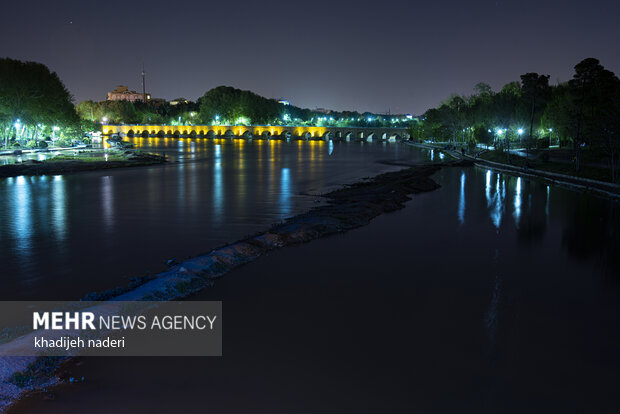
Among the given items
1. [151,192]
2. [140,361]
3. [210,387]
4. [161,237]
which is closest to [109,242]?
[161,237]

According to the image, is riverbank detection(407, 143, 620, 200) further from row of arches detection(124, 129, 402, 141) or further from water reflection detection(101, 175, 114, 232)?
row of arches detection(124, 129, 402, 141)

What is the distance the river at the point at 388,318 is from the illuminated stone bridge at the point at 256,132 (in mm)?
133927

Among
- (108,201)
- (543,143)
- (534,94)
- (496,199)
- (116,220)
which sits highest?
(534,94)

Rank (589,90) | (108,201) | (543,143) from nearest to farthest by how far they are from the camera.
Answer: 1. (108,201)
2. (589,90)
3. (543,143)

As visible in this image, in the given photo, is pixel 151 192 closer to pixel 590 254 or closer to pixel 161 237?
pixel 161 237

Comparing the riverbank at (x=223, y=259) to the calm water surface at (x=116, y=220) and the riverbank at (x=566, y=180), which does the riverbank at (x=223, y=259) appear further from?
the riverbank at (x=566, y=180)

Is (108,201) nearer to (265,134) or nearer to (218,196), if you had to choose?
(218,196)

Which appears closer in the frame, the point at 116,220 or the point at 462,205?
the point at 116,220

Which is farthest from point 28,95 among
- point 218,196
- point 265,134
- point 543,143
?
point 265,134

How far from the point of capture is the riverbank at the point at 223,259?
7.25 m

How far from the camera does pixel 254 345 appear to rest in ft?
29.1

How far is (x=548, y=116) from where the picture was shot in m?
57.0

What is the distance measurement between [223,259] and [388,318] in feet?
17.2

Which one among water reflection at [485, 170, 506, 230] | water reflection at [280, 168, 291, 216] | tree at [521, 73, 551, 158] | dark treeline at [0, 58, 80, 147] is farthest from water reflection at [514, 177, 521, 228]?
dark treeline at [0, 58, 80, 147]
